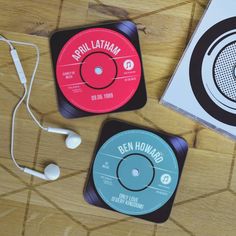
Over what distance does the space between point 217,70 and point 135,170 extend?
0.26m

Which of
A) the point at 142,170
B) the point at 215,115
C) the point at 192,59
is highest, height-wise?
the point at 192,59

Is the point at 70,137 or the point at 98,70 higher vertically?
the point at 98,70

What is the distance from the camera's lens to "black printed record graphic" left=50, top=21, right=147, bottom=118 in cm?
82

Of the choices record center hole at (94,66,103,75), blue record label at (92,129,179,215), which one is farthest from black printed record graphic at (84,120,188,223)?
record center hole at (94,66,103,75)

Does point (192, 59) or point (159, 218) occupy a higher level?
point (192, 59)

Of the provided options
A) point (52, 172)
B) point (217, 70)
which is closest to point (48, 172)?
point (52, 172)

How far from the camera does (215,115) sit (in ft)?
2.67

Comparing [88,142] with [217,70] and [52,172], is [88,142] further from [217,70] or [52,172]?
[217,70]

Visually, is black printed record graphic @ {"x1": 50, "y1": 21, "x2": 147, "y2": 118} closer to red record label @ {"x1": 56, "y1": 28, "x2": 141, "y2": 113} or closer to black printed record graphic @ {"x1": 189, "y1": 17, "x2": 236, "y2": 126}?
red record label @ {"x1": 56, "y1": 28, "x2": 141, "y2": 113}

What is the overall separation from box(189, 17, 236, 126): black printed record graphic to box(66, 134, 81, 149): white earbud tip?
258 mm

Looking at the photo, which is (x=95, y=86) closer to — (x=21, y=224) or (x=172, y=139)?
(x=172, y=139)

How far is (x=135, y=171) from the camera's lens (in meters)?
0.82

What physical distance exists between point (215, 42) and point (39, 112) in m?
0.39

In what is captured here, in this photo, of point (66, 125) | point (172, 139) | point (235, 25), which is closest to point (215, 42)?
point (235, 25)
